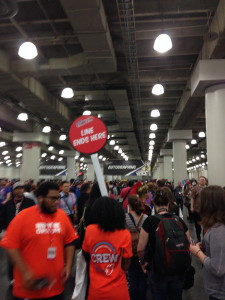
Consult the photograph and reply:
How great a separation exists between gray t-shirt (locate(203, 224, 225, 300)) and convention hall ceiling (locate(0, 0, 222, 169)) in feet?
15.1

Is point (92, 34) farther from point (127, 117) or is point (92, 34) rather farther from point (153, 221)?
point (127, 117)

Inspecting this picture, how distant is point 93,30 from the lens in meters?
6.54

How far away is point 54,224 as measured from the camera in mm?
2750

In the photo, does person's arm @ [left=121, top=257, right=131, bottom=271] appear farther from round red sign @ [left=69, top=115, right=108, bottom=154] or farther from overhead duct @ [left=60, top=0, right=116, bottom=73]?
overhead duct @ [left=60, top=0, right=116, bottom=73]

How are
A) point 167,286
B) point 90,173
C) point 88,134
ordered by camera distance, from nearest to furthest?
point 167,286
point 88,134
point 90,173

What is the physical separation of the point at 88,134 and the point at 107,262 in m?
1.49

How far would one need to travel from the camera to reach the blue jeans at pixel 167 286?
10.7 feet

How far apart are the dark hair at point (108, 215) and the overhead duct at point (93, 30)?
417cm

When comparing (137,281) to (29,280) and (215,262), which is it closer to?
(215,262)

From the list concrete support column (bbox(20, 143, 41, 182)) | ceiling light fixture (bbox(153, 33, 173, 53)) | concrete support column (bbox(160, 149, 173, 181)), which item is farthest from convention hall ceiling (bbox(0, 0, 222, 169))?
concrete support column (bbox(160, 149, 173, 181))

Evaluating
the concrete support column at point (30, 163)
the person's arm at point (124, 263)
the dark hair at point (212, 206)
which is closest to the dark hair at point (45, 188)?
the person's arm at point (124, 263)

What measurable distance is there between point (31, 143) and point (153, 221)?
1725cm

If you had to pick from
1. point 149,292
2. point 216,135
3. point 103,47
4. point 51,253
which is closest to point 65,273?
point 51,253

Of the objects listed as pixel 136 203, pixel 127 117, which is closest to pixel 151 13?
pixel 136 203
